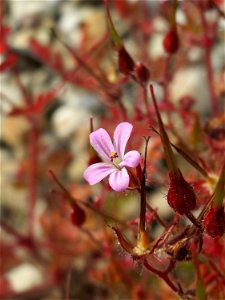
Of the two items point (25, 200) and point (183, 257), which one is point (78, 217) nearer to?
point (183, 257)

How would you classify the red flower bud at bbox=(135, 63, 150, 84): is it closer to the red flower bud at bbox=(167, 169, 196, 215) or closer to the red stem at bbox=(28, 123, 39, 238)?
the red flower bud at bbox=(167, 169, 196, 215)

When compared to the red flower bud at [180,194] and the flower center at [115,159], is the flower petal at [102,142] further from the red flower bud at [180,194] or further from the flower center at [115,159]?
the red flower bud at [180,194]

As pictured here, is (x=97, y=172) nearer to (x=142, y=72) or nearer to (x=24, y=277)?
(x=142, y=72)

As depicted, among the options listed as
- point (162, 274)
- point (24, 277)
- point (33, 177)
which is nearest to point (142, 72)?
point (162, 274)

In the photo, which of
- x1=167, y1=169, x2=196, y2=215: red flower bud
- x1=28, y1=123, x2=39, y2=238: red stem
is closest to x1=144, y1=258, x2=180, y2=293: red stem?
x1=167, y1=169, x2=196, y2=215: red flower bud

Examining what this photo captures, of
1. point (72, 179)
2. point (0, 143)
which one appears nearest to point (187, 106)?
point (72, 179)
